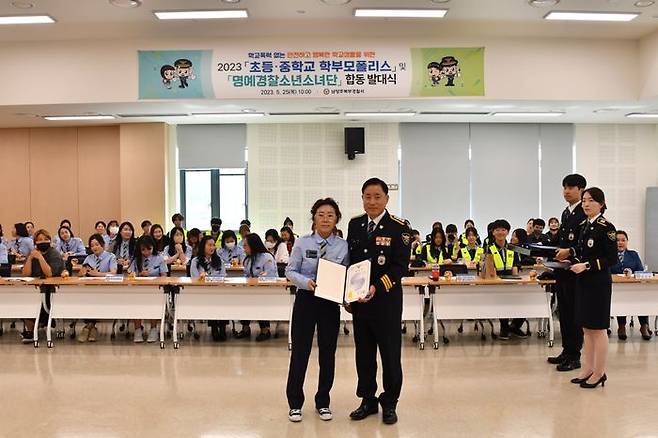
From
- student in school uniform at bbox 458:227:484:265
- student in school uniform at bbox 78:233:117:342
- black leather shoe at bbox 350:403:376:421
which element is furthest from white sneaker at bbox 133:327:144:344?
student in school uniform at bbox 458:227:484:265

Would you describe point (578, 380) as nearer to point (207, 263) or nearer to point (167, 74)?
point (207, 263)

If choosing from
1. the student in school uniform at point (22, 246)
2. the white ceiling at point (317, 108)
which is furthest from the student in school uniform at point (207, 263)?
the student in school uniform at point (22, 246)

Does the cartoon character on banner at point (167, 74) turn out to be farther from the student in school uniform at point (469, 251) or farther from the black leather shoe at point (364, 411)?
the black leather shoe at point (364, 411)

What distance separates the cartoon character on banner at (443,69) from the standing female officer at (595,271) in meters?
4.55

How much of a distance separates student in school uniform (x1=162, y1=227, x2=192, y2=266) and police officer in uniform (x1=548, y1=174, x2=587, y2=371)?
5932 mm

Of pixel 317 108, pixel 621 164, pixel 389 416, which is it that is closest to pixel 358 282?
pixel 389 416

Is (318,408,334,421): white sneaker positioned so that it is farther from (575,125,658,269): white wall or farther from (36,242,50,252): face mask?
(575,125,658,269): white wall

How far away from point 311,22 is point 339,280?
5517 mm

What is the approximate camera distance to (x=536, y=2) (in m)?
7.87

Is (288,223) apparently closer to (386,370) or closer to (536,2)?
(536,2)

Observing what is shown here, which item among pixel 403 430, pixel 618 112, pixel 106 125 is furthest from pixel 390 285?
pixel 106 125

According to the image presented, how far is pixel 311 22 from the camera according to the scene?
28.2 feet

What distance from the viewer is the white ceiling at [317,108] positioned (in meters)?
9.78

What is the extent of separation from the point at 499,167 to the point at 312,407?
9728 mm
